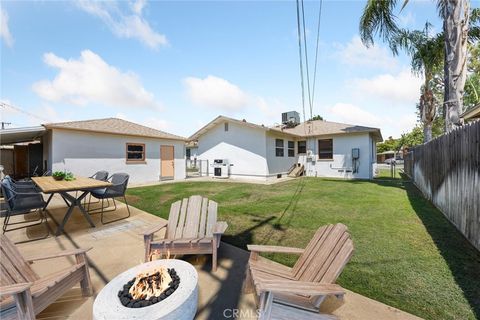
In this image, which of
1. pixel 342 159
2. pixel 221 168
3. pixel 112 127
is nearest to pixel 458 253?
pixel 342 159

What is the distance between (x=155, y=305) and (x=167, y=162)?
13464 millimetres

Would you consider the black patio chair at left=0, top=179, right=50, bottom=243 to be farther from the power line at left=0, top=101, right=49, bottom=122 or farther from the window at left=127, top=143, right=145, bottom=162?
the power line at left=0, top=101, right=49, bottom=122

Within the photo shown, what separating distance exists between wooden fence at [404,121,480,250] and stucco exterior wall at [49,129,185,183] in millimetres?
13481

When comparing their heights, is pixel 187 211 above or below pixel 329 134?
below

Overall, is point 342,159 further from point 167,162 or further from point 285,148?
point 167,162

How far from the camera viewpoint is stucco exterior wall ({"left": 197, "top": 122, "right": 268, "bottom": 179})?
1396 centimetres

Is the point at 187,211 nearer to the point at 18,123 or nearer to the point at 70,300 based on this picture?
the point at 70,300

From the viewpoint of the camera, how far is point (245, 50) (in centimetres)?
802

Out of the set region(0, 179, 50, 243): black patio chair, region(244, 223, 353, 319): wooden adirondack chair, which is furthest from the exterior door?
region(244, 223, 353, 319): wooden adirondack chair

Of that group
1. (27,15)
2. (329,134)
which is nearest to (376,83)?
(329,134)

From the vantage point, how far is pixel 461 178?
4.25 meters

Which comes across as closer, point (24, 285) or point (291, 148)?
point (24, 285)

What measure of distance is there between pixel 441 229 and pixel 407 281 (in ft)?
9.05

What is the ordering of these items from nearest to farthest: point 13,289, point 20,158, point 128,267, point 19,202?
point 13,289 → point 128,267 → point 19,202 → point 20,158
